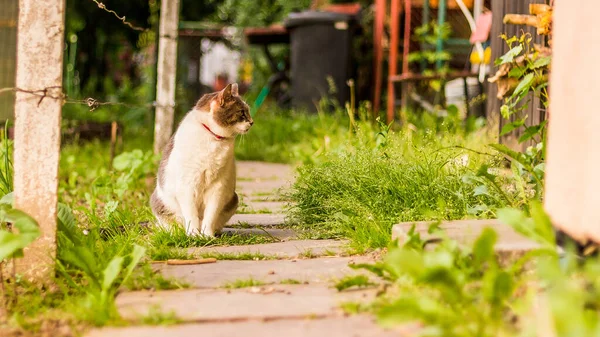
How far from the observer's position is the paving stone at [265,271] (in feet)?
9.11

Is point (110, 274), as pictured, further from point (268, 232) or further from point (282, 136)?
point (282, 136)

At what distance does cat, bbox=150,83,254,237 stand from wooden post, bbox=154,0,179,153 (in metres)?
2.16

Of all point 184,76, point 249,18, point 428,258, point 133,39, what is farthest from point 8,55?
point 428,258

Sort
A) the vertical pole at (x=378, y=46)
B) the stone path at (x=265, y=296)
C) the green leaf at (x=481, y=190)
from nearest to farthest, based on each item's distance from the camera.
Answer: the stone path at (x=265, y=296) < the green leaf at (x=481, y=190) < the vertical pole at (x=378, y=46)

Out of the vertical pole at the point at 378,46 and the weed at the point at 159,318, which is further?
the vertical pole at the point at 378,46

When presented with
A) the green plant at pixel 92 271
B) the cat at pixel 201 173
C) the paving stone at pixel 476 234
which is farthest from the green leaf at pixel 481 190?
the green plant at pixel 92 271

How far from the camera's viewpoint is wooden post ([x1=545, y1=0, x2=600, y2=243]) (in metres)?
2.15

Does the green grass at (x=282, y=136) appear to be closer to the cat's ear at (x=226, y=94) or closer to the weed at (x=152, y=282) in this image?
the cat's ear at (x=226, y=94)

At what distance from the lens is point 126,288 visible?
8.78 feet

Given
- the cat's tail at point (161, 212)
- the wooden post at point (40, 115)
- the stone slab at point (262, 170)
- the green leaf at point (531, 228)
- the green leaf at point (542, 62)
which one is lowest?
the cat's tail at point (161, 212)

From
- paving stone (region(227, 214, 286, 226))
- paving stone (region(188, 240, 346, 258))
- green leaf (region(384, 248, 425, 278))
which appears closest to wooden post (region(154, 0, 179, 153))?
paving stone (region(227, 214, 286, 226))

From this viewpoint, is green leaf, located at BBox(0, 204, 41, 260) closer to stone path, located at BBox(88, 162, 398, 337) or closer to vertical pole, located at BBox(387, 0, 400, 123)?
stone path, located at BBox(88, 162, 398, 337)

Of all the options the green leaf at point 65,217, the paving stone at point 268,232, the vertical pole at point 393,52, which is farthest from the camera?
the vertical pole at point 393,52

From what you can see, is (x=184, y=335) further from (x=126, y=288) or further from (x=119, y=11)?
(x=119, y=11)
